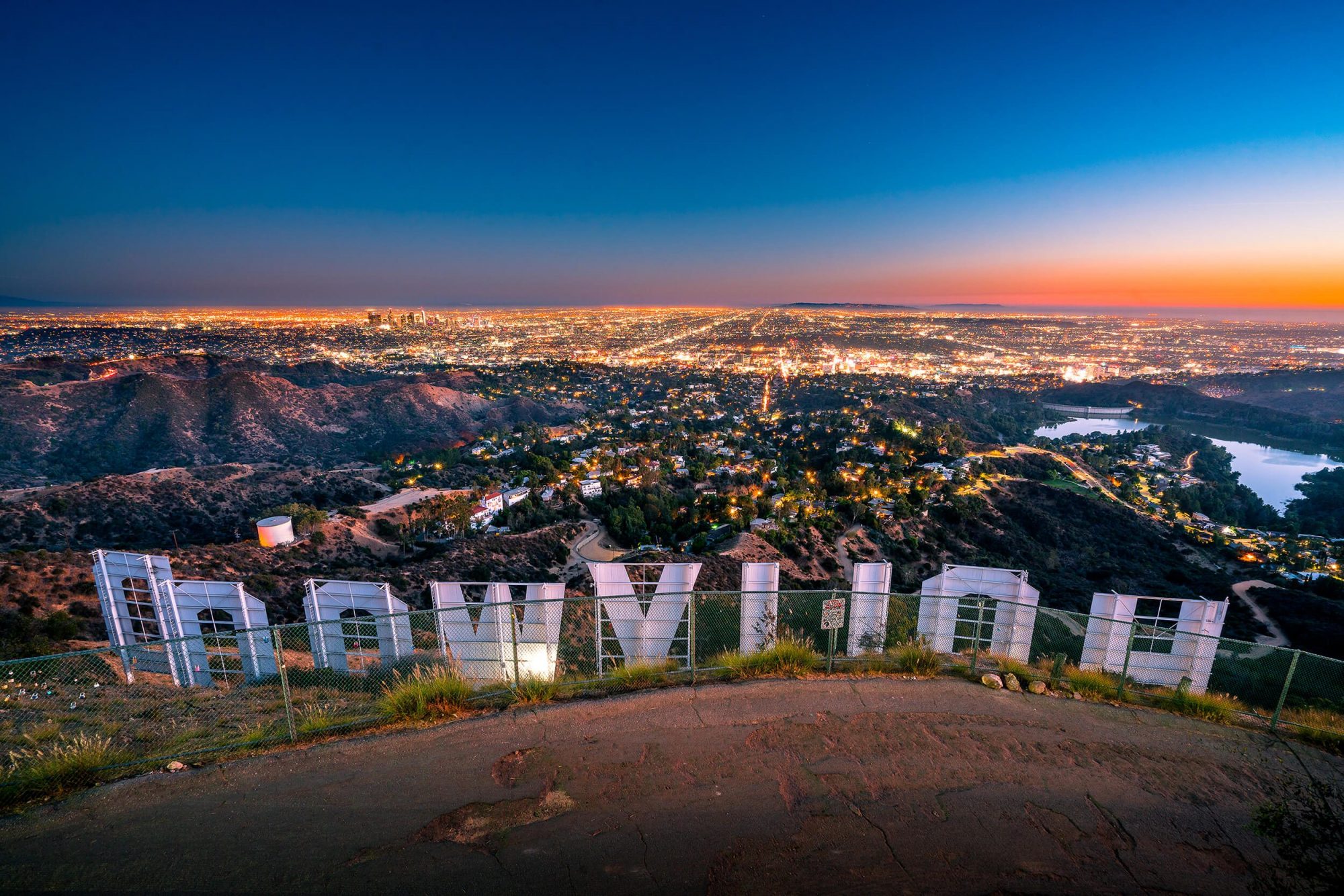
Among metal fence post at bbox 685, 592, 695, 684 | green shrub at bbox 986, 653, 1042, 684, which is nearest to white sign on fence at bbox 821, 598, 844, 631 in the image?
metal fence post at bbox 685, 592, 695, 684

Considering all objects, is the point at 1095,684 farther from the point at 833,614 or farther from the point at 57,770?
the point at 57,770

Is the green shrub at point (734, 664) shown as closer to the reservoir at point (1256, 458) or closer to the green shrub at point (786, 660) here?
the green shrub at point (786, 660)

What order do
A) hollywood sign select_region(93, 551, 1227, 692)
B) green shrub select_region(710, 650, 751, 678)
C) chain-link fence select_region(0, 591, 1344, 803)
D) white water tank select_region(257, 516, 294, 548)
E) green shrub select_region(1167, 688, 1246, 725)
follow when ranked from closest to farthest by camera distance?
chain-link fence select_region(0, 591, 1344, 803)
green shrub select_region(1167, 688, 1246, 725)
green shrub select_region(710, 650, 751, 678)
hollywood sign select_region(93, 551, 1227, 692)
white water tank select_region(257, 516, 294, 548)

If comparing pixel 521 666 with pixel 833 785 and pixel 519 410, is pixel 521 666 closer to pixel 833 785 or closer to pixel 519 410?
pixel 833 785

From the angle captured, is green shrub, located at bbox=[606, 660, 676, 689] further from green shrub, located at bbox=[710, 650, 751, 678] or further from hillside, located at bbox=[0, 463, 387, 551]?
hillside, located at bbox=[0, 463, 387, 551]

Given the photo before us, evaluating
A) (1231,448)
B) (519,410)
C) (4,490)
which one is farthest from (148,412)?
(1231,448)

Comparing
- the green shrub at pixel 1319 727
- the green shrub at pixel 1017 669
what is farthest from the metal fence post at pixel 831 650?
the green shrub at pixel 1319 727
